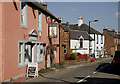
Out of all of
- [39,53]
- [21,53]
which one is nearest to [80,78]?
[21,53]

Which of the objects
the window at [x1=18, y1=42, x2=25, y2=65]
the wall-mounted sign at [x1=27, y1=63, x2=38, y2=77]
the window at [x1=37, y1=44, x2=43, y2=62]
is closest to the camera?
the window at [x1=18, y1=42, x2=25, y2=65]

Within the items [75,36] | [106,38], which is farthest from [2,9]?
[106,38]

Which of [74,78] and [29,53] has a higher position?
[29,53]

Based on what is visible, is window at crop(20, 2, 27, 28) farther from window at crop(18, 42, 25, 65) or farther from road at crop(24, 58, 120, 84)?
road at crop(24, 58, 120, 84)

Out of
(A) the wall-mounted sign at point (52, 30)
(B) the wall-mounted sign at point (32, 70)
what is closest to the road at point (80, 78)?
(B) the wall-mounted sign at point (32, 70)

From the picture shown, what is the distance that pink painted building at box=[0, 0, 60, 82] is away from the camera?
478 inches

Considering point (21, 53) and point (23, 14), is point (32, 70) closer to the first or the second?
point (21, 53)

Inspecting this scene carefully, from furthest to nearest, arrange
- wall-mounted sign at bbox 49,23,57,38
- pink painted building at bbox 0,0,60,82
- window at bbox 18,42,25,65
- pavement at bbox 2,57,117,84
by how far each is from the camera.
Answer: wall-mounted sign at bbox 49,23,57,38 → window at bbox 18,42,25,65 → pavement at bbox 2,57,117,84 → pink painted building at bbox 0,0,60,82

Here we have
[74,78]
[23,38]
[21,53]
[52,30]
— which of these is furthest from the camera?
[52,30]

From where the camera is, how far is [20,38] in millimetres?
14555

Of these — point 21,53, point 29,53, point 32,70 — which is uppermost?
point 21,53

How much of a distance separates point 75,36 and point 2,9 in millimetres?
35480

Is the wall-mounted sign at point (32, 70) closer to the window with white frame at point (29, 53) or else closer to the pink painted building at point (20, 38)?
the pink painted building at point (20, 38)

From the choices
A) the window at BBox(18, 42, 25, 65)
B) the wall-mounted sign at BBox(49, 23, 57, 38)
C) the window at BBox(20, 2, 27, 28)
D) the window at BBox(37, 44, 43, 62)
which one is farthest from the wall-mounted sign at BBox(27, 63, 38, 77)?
the wall-mounted sign at BBox(49, 23, 57, 38)
